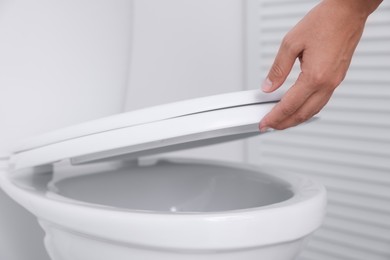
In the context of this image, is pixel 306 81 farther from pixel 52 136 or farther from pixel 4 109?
pixel 4 109

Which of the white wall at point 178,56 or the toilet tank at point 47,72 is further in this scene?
the white wall at point 178,56

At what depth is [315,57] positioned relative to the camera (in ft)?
2.20

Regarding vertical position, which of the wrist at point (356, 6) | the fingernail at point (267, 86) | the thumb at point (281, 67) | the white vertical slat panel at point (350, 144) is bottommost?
the white vertical slat panel at point (350, 144)

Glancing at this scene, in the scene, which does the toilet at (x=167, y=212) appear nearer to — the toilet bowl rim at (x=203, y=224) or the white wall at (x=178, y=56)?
the toilet bowl rim at (x=203, y=224)

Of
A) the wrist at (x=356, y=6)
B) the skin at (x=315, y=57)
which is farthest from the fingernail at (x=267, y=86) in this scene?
the wrist at (x=356, y=6)

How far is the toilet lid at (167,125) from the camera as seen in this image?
642mm

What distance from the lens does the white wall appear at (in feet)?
4.70

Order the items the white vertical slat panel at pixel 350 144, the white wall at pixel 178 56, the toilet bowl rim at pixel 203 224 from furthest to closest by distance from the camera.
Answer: the white wall at pixel 178 56, the white vertical slat panel at pixel 350 144, the toilet bowl rim at pixel 203 224

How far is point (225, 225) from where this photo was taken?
609 millimetres

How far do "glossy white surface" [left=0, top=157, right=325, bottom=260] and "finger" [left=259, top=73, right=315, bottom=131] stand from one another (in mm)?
100

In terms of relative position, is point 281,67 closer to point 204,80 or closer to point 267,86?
point 267,86

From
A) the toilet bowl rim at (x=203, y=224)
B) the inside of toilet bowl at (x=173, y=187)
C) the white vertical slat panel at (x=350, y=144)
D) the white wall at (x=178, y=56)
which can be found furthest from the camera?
the white wall at (x=178, y=56)

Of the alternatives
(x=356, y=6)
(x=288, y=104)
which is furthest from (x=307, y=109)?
(x=356, y=6)

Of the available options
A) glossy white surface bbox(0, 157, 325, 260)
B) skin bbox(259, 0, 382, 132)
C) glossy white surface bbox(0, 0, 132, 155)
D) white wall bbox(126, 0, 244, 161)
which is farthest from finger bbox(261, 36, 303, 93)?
white wall bbox(126, 0, 244, 161)
